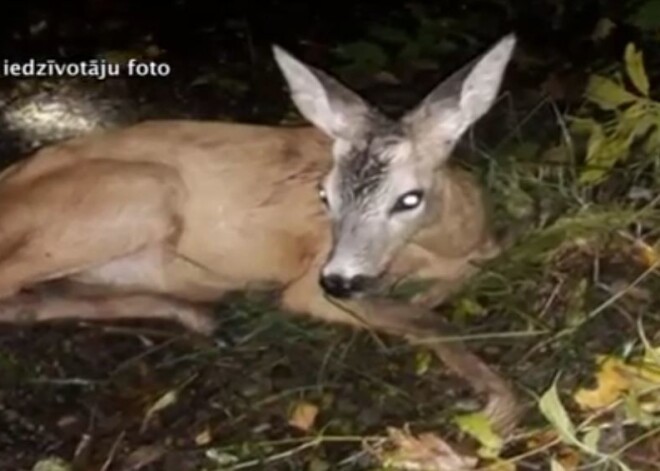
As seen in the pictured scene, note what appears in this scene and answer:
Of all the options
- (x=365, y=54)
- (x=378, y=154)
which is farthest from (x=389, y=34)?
(x=378, y=154)

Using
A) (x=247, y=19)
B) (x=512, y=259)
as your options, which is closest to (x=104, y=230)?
(x=247, y=19)

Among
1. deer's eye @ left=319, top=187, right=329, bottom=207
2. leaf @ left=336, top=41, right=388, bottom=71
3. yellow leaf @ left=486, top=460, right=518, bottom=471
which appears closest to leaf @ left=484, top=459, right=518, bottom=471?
yellow leaf @ left=486, top=460, right=518, bottom=471

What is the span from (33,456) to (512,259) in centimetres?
41

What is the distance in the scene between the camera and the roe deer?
1410 millimetres

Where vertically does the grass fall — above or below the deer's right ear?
below

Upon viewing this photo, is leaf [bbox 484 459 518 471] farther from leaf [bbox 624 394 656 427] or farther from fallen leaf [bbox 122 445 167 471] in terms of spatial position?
fallen leaf [bbox 122 445 167 471]

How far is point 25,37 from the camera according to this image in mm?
1516

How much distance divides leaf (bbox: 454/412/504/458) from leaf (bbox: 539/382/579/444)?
0.14 ft

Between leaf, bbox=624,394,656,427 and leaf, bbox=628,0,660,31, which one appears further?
leaf, bbox=628,0,660,31

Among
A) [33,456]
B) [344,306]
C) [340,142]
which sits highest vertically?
[340,142]

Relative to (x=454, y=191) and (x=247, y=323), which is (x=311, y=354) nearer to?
(x=247, y=323)

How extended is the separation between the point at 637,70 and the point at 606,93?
0.03 metres

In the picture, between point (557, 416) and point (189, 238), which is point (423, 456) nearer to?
point (557, 416)

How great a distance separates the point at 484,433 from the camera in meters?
1.37
